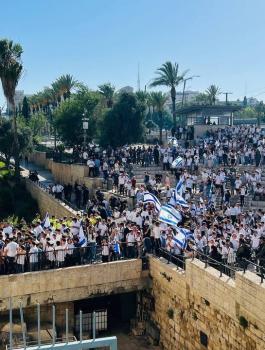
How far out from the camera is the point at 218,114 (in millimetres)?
44375

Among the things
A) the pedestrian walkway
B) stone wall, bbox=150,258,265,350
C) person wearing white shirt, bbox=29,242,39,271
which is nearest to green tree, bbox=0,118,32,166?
the pedestrian walkway

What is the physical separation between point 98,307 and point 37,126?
44.7m

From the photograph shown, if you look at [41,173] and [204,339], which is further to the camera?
[41,173]

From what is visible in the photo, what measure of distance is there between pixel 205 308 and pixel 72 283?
14.3 ft

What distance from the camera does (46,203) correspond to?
30.1 metres

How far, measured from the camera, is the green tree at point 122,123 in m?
38.5

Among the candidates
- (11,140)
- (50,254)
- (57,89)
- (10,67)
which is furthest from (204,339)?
(57,89)

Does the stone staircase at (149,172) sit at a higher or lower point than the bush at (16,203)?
higher

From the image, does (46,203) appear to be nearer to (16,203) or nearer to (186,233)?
(16,203)

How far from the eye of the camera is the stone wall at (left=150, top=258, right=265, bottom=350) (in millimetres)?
13203

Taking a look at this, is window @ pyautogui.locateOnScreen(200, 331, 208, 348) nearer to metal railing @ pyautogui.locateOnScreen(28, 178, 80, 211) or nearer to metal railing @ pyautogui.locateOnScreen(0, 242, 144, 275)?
metal railing @ pyautogui.locateOnScreen(0, 242, 144, 275)

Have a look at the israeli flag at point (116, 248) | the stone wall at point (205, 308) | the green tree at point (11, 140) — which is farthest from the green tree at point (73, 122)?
the stone wall at point (205, 308)

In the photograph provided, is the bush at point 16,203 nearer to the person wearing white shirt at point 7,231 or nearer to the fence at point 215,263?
the person wearing white shirt at point 7,231

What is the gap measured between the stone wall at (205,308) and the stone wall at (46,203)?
28.7ft
